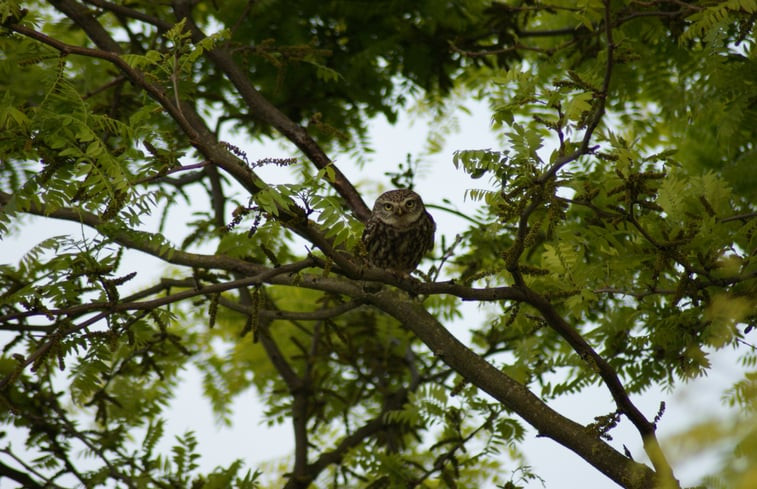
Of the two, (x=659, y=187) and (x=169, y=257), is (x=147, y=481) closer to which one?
(x=169, y=257)

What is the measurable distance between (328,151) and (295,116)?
0.45 metres

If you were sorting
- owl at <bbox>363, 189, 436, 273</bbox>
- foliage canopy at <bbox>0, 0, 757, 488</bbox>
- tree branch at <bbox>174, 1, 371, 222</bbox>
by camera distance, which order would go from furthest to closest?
owl at <bbox>363, 189, 436, 273</bbox>
tree branch at <bbox>174, 1, 371, 222</bbox>
foliage canopy at <bbox>0, 0, 757, 488</bbox>

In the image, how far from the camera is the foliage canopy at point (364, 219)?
11.5 feet

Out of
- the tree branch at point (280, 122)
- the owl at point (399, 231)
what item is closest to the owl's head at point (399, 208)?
the owl at point (399, 231)

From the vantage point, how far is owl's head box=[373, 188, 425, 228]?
6172 millimetres

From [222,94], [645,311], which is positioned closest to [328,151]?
[222,94]

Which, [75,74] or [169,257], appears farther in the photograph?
[75,74]

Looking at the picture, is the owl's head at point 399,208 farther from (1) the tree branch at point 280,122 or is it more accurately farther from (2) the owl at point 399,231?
(1) the tree branch at point 280,122

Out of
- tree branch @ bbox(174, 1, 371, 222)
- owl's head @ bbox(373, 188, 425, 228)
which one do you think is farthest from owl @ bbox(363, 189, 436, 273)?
tree branch @ bbox(174, 1, 371, 222)

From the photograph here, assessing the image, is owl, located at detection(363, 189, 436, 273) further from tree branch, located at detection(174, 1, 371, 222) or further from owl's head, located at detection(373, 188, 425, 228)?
tree branch, located at detection(174, 1, 371, 222)

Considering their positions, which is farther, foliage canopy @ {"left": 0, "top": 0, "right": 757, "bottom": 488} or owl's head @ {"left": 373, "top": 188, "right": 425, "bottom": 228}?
owl's head @ {"left": 373, "top": 188, "right": 425, "bottom": 228}

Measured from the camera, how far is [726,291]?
4.05 metres

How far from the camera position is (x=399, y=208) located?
6160 millimetres

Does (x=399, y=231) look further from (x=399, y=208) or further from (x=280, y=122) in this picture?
(x=280, y=122)
